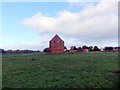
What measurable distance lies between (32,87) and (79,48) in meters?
66.0

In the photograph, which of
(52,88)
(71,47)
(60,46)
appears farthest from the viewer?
(71,47)

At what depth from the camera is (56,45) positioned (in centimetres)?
6044

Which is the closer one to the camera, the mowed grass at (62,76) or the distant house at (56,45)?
the mowed grass at (62,76)

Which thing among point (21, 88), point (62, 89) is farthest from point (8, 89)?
point (62, 89)

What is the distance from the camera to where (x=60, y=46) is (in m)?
61.6

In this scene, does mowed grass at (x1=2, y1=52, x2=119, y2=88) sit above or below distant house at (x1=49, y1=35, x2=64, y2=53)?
below

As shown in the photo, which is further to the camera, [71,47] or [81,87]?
[71,47]

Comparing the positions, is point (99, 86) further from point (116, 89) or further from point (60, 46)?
point (60, 46)

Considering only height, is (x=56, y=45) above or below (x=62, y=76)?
above

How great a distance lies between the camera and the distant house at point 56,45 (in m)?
58.8

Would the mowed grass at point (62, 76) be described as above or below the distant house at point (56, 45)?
below

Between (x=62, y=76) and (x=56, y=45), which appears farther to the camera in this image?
(x=56, y=45)

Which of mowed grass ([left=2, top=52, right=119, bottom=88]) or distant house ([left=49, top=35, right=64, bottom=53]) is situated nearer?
mowed grass ([left=2, top=52, right=119, bottom=88])

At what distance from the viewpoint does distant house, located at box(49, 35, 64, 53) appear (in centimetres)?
5878
